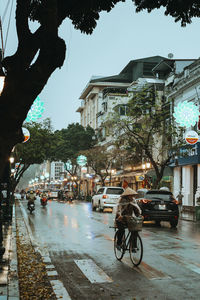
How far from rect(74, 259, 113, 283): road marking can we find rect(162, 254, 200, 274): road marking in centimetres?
195

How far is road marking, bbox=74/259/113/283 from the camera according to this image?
8320 mm

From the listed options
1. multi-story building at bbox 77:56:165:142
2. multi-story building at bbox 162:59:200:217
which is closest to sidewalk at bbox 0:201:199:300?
multi-story building at bbox 162:59:200:217

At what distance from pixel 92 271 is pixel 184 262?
7.91ft

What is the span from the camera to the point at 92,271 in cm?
912

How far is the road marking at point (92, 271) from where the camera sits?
832 cm

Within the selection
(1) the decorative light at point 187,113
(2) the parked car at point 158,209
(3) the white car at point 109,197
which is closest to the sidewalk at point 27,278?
(2) the parked car at point 158,209

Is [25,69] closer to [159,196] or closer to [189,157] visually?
[159,196]

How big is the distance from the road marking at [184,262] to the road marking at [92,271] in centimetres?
195

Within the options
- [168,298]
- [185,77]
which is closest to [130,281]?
[168,298]

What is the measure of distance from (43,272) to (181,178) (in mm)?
31594

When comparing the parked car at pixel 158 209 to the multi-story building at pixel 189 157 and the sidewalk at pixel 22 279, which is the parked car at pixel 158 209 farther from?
the multi-story building at pixel 189 157

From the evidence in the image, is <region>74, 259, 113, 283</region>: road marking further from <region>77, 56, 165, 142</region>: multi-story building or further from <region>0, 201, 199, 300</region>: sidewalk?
<region>77, 56, 165, 142</region>: multi-story building

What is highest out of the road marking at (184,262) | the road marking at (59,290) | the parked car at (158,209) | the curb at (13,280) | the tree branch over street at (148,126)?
the tree branch over street at (148,126)

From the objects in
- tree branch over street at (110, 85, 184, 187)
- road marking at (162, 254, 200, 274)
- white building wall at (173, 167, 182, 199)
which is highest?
tree branch over street at (110, 85, 184, 187)
